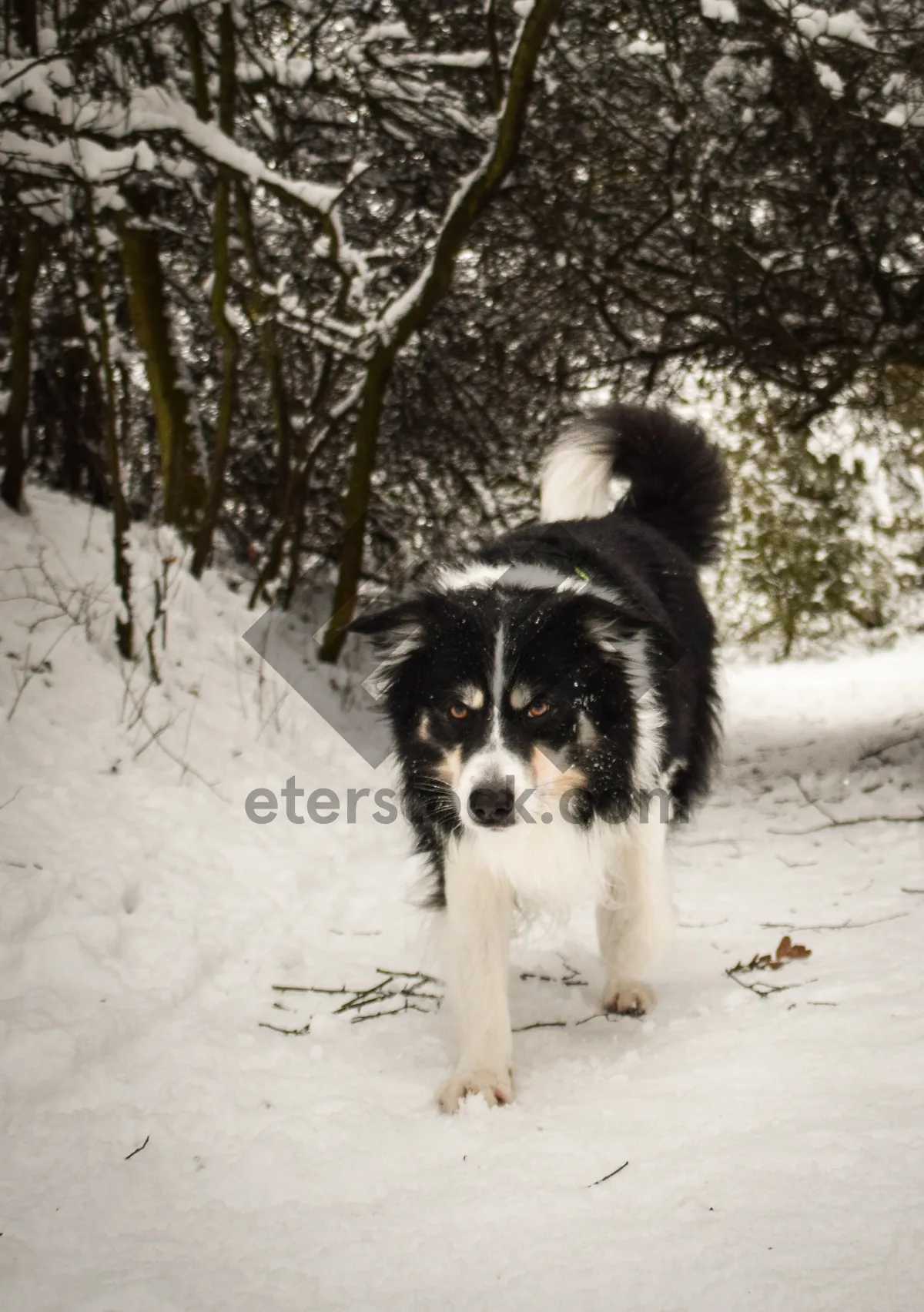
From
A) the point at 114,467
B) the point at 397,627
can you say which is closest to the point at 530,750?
the point at 397,627

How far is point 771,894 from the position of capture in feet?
13.7

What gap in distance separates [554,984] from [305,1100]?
1.13 m

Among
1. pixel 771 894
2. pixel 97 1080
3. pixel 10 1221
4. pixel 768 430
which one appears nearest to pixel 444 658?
pixel 97 1080

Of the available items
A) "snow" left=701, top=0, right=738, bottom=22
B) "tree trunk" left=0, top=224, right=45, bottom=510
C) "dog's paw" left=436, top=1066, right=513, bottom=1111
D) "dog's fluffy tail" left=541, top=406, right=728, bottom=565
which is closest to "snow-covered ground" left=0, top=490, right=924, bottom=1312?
"dog's paw" left=436, top=1066, right=513, bottom=1111

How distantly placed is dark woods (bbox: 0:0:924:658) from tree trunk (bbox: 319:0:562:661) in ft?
0.07

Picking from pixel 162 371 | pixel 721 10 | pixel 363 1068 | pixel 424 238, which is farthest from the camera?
pixel 424 238

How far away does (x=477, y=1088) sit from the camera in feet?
8.48

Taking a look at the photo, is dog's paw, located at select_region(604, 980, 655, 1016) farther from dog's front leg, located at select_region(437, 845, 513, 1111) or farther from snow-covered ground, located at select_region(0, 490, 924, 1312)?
dog's front leg, located at select_region(437, 845, 513, 1111)

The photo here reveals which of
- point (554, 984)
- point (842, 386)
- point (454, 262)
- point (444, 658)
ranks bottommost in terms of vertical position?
point (554, 984)

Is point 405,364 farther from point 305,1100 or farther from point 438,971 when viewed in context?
point 305,1100

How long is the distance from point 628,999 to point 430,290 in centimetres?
467

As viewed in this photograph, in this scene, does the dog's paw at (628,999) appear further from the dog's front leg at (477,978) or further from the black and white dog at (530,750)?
the dog's front leg at (477,978)

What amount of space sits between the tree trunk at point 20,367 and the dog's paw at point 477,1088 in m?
4.53

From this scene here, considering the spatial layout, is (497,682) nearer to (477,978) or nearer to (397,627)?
(397,627)
